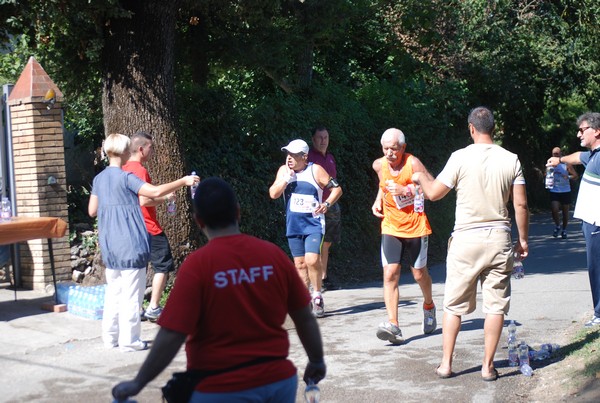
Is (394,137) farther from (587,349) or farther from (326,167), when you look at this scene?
(326,167)

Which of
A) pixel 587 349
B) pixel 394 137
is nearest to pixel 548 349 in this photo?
pixel 587 349

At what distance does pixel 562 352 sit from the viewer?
7.78 metres

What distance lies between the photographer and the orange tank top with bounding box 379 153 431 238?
8.21 metres

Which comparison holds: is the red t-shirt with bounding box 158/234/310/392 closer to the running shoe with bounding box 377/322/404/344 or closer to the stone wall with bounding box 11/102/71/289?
the running shoe with bounding box 377/322/404/344

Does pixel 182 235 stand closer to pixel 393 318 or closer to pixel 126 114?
pixel 126 114

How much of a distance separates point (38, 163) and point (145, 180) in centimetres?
237

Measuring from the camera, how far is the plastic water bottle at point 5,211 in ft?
30.9

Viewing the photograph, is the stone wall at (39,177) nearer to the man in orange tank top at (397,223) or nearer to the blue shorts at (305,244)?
the blue shorts at (305,244)

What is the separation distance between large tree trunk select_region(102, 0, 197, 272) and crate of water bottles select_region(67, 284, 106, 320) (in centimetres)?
151

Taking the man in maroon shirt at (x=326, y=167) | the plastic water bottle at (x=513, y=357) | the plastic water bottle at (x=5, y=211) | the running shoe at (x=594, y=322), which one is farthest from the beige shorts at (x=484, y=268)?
the plastic water bottle at (x=5, y=211)

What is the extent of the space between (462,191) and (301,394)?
1.97 meters

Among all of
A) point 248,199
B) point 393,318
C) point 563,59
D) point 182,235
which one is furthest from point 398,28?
point 393,318

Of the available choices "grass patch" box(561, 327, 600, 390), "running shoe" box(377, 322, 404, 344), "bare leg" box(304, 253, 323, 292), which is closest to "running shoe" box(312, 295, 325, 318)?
"bare leg" box(304, 253, 323, 292)

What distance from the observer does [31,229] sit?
29.9 feet
